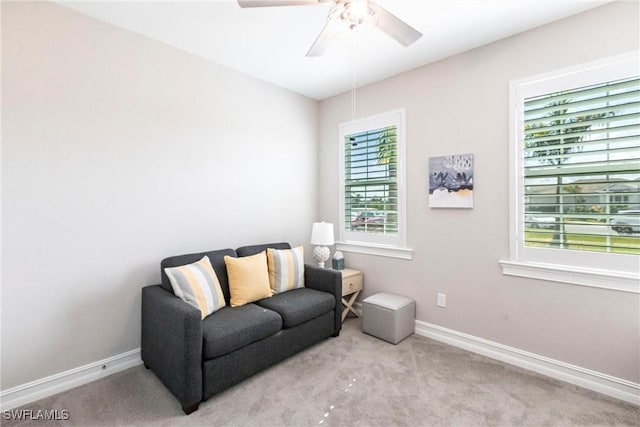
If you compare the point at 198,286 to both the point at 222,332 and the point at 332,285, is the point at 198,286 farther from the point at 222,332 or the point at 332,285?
the point at 332,285

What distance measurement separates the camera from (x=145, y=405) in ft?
6.44

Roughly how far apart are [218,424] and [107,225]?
65.2 inches

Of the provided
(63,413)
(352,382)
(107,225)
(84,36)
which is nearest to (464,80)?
(352,382)

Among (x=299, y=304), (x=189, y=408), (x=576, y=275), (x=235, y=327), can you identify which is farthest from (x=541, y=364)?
(x=189, y=408)

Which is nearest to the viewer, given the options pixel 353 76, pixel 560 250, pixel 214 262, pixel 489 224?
pixel 560 250

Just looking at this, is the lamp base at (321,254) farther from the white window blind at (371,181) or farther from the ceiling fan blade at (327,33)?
the ceiling fan blade at (327,33)

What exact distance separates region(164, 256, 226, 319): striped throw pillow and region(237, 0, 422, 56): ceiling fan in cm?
181

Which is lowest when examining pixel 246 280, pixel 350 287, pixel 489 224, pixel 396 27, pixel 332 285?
pixel 350 287

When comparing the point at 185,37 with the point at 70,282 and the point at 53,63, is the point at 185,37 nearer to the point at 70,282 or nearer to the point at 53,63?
the point at 53,63

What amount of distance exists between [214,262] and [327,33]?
2.03 meters

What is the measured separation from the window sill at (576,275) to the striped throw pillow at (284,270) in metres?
1.83

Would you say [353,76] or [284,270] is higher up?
[353,76]

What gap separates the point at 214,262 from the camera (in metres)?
2.69

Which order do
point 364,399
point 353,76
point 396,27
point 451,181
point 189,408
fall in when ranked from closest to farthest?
point 396,27 < point 189,408 < point 364,399 < point 451,181 < point 353,76
